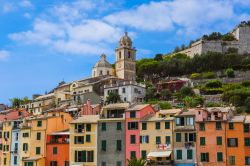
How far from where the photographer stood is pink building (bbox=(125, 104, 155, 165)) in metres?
62.3

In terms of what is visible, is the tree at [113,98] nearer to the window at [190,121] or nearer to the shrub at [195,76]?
the shrub at [195,76]

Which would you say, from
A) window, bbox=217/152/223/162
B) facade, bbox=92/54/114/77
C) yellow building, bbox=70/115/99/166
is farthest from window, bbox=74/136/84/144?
facade, bbox=92/54/114/77

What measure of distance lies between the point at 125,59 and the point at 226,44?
34720 millimetres

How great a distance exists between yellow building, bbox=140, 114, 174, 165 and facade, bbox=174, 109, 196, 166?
72 cm

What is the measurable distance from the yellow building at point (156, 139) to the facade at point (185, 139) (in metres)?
0.72

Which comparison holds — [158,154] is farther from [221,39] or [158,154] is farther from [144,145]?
[221,39]

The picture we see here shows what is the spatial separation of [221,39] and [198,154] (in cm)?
10071

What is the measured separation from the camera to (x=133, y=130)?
208 feet

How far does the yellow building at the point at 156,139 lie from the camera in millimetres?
60037

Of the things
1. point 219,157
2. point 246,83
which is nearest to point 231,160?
point 219,157

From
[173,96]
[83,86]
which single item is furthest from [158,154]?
[83,86]

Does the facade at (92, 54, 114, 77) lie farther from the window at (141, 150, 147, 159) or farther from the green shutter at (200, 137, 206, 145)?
the green shutter at (200, 137, 206, 145)

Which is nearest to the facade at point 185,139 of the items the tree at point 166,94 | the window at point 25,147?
the window at point 25,147

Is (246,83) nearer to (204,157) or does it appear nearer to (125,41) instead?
(125,41)
